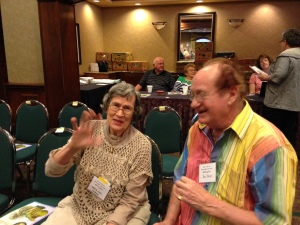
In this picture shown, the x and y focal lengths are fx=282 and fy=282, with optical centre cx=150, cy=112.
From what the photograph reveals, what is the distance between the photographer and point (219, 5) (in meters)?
7.70

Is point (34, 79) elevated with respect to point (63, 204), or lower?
elevated

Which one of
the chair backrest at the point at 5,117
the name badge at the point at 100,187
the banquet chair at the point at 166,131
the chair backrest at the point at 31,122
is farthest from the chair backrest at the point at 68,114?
the name badge at the point at 100,187

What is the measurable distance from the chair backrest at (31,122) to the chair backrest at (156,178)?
5.72ft

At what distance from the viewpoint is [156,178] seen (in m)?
1.77

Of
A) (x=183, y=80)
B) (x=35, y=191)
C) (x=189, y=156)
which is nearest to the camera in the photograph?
(x=189, y=156)

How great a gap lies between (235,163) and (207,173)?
13 centimetres

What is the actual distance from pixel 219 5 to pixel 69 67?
16.6 ft

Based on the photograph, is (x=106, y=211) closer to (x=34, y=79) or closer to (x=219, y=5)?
(x=34, y=79)

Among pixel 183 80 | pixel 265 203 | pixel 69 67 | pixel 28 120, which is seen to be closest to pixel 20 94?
pixel 69 67

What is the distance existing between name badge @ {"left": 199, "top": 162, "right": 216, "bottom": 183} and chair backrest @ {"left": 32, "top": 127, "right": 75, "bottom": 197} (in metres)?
1.04

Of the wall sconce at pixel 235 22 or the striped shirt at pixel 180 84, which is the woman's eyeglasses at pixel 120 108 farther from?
the wall sconce at pixel 235 22

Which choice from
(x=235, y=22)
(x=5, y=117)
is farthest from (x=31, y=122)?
(x=235, y=22)

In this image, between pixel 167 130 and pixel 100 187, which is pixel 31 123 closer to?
pixel 167 130

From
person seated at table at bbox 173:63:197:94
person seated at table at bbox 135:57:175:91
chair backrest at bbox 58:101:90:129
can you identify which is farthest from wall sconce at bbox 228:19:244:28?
chair backrest at bbox 58:101:90:129
